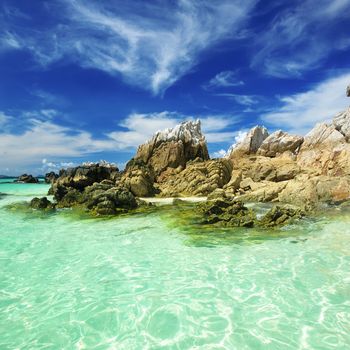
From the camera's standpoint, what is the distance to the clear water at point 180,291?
7.00 m

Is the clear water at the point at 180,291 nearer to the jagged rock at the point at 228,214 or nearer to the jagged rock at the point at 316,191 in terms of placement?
the jagged rock at the point at 228,214

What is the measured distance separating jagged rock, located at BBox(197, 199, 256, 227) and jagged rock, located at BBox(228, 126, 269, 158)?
3081cm

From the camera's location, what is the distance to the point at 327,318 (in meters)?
7.49

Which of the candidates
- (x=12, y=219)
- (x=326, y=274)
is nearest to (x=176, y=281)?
(x=326, y=274)

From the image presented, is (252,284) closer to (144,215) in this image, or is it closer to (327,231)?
(327,231)

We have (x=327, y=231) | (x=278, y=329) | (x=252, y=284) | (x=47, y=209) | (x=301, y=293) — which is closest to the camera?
(x=278, y=329)

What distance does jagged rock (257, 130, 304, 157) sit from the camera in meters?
46.4

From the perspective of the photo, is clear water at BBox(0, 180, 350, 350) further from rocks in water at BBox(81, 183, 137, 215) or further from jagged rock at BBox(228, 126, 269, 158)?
jagged rock at BBox(228, 126, 269, 158)

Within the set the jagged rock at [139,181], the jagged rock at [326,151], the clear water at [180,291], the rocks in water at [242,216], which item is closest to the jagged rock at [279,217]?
the rocks in water at [242,216]

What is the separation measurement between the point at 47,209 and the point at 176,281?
20.7m

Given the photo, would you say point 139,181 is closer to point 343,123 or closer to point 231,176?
point 231,176

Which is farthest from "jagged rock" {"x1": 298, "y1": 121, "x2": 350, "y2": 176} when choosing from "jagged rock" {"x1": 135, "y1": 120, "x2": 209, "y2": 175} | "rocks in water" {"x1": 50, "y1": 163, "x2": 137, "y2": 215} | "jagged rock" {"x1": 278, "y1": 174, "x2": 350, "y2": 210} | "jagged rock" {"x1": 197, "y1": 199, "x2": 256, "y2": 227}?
"rocks in water" {"x1": 50, "y1": 163, "x2": 137, "y2": 215}

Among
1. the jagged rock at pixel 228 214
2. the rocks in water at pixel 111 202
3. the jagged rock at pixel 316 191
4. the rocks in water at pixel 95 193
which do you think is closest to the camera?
the jagged rock at pixel 228 214

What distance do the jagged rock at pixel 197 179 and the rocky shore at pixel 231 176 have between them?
0.34ft
